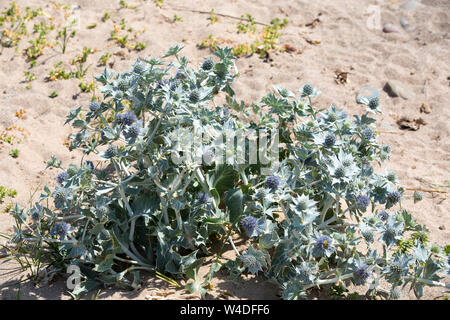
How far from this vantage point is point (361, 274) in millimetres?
2723

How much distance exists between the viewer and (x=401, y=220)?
9.52ft

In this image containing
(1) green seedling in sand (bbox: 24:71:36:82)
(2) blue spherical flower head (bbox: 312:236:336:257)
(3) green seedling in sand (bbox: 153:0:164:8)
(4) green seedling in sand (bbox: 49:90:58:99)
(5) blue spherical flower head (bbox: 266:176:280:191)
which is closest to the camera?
(2) blue spherical flower head (bbox: 312:236:336:257)

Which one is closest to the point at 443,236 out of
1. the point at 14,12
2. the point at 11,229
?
the point at 11,229

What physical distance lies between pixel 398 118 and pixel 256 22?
2.21m

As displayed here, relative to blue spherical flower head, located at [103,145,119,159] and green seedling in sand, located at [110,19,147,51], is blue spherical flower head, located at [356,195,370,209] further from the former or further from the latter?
green seedling in sand, located at [110,19,147,51]

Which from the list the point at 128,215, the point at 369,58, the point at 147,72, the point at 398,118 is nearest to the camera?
the point at 147,72

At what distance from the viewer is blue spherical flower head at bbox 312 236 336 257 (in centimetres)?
271

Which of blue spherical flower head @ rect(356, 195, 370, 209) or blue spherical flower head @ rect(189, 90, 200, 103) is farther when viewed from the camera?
blue spherical flower head @ rect(189, 90, 200, 103)

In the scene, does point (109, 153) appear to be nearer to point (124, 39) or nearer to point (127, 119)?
point (127, 119)

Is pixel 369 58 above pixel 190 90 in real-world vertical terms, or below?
below

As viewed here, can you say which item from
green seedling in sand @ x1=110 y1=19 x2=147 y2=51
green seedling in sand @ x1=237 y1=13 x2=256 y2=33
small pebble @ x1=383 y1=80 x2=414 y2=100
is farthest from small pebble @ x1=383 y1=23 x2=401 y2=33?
green seedling in sand @ x1=110 y1=19 x2=147 y2=51

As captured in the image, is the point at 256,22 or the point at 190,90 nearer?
the point at 190,90

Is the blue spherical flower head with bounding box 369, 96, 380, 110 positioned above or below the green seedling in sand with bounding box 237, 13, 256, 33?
above

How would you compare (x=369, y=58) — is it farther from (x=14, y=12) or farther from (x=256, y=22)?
(x=14, y=12)
